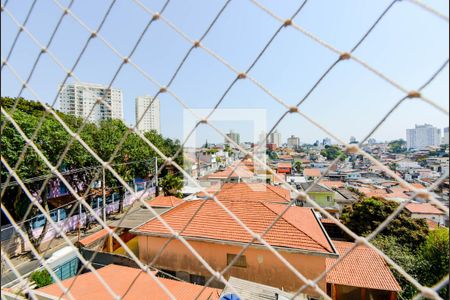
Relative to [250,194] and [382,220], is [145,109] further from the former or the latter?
[382,220]

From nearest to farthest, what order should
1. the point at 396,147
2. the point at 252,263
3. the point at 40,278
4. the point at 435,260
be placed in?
the point at 252,263 → the point at 40,278 → the point at 435,260 → the point at 396,147

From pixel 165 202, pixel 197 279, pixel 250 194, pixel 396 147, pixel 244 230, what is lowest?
pixel 197 279

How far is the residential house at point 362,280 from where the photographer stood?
4.77 metres

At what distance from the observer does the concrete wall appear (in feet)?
13.2

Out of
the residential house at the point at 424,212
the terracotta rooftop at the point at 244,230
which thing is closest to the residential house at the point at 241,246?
the terracotta rooftop at the point at 244,230

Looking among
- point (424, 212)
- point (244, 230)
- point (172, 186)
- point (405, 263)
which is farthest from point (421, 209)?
point (244, 230)

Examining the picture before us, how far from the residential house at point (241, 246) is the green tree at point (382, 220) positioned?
4.80 metres

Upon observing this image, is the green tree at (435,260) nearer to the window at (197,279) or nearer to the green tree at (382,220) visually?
the green tree at (382,220)

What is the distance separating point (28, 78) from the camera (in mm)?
1377

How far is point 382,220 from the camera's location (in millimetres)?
9203

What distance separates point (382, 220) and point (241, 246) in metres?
7.18

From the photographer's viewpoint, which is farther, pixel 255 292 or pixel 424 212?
pixel 424 212

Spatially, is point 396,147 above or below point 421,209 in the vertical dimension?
above

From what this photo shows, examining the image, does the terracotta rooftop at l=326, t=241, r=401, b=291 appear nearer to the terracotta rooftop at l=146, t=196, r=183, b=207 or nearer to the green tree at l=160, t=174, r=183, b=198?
the terracotta rooftop at l=146, t=196, r=183, b=207
